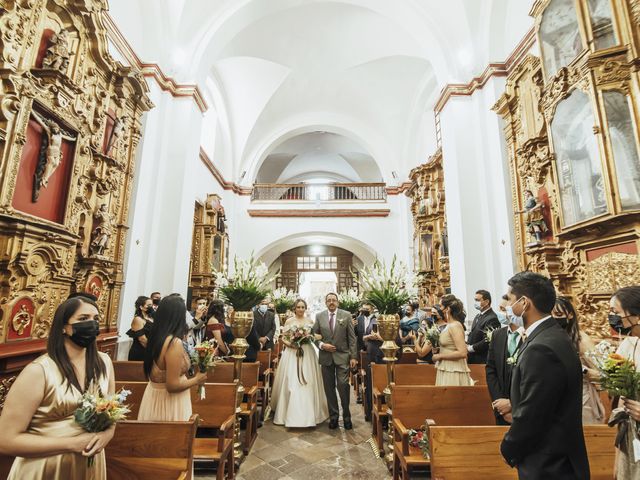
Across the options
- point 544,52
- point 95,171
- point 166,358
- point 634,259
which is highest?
point 544,52

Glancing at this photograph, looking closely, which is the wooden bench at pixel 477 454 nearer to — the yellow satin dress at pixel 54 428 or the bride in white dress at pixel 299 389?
the yellow satin dress at pixel 54 428

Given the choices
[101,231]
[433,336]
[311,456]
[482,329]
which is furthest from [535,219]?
[101,231]

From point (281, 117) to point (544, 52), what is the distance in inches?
388

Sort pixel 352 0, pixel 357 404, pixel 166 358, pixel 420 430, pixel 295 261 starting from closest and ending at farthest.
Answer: pixel 166 358 < pixel 420 430 < pixel 357 404 < pixel 352 0 < pixel 295 261

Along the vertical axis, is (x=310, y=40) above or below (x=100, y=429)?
above

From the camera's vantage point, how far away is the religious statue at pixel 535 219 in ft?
17.1

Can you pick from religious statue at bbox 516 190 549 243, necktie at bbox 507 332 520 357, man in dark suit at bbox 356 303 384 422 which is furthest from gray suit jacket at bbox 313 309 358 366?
religious statue at bbox 516 190 549 243

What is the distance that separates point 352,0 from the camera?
8594 mm

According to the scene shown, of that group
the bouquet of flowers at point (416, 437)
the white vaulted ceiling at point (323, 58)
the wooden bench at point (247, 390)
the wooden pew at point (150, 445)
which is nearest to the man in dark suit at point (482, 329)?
the bouquet of flowers at point (416, 437)

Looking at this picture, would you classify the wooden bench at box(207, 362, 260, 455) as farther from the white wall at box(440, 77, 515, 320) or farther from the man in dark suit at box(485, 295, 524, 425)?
the white wall at box(440, 77, 515, 320)

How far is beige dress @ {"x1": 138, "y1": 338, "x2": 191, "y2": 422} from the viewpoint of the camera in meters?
2.45

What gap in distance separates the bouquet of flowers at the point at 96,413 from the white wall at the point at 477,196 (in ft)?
20.3

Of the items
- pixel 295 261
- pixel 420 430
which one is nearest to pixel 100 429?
pixel 420 430

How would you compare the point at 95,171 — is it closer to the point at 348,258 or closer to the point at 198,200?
the point at 198,200
